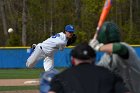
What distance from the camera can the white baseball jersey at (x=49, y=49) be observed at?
1330cm

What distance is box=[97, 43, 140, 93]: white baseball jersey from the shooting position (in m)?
4.46

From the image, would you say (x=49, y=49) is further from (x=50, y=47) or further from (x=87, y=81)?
(x=87, y=81)

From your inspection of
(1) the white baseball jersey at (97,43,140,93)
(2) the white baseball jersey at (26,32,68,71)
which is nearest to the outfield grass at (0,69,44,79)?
(2) the white baseball jersey at (26,32,68,71)

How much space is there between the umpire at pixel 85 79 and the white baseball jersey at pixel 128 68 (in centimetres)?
35

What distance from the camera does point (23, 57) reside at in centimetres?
2455

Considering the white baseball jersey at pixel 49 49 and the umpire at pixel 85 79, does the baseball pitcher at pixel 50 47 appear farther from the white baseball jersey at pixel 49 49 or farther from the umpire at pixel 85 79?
the umpire at pixel 85 79

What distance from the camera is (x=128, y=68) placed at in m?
4.50

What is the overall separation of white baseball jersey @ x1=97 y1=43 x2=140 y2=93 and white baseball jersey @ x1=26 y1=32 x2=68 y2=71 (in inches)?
337

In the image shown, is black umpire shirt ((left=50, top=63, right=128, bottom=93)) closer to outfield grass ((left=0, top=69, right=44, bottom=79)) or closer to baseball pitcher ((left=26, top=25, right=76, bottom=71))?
baseball pitcher ((left=26, top=25, right=76, bottom=71))

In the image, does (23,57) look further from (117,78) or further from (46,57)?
(117,78)

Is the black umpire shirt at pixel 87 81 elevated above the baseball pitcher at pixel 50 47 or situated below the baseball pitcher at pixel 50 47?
above

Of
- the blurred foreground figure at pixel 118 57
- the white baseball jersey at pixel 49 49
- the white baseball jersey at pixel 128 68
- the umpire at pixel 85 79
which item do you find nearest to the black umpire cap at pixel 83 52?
the umpire at pixel 85 79

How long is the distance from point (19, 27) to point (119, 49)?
52422mm

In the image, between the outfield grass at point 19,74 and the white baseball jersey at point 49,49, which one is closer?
the white baseball jersey at point 49,49
